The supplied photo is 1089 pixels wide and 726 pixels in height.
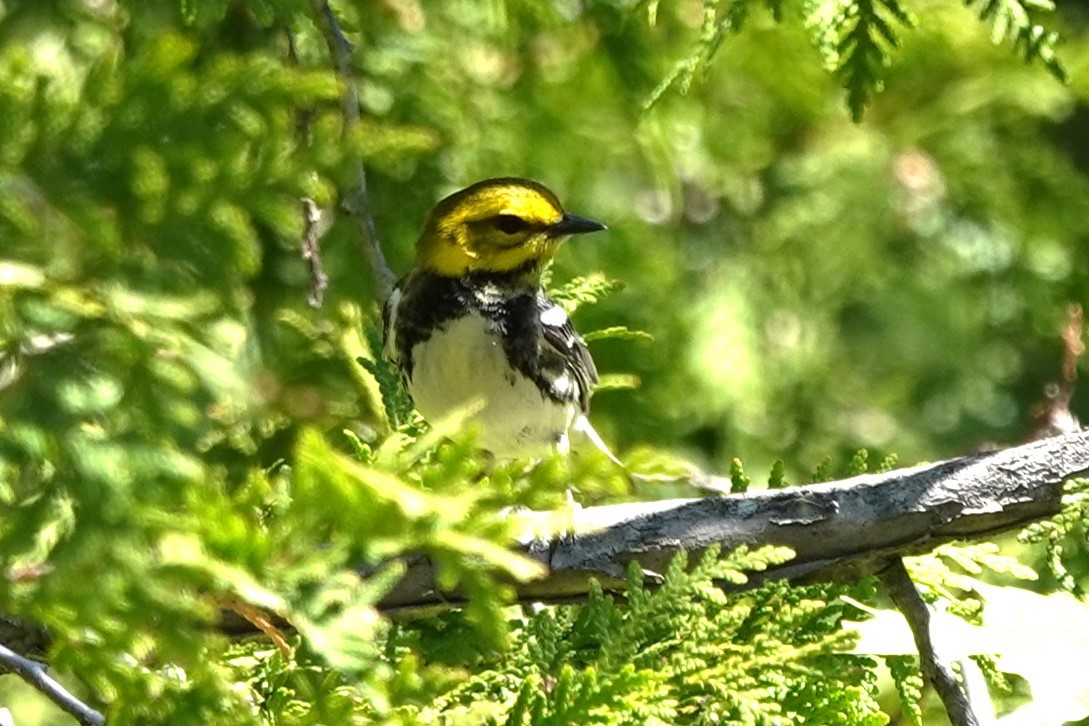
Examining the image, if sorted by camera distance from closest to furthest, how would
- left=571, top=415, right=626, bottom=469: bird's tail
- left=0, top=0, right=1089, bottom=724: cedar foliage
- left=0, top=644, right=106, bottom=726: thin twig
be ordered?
left=0, top=0, right=1089, bottom=724: cedar foliage < left=0, top=644, right=106, bottom=726: thin twig < left=571, top=415, right=626, bottom=469: bird's tail

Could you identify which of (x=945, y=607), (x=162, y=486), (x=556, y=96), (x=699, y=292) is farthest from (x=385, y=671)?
(x=699, y=292)

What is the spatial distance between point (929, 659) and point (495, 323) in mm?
1534

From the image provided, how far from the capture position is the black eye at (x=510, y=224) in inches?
159

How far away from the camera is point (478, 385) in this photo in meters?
3.83

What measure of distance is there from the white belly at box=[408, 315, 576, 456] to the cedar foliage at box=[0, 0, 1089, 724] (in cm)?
15

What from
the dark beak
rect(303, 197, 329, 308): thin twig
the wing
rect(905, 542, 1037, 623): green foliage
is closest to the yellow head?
the dark beak

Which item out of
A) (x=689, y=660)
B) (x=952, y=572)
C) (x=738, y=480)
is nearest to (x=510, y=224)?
(x=738, y=480)

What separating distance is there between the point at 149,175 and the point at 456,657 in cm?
108

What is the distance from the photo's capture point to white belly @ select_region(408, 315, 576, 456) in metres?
3.81

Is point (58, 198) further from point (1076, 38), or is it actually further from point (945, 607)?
point (1076, 38)

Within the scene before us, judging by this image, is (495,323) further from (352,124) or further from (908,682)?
(908,682)

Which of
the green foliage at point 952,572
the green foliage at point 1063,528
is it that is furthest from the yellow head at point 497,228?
the green foliage at point 1063,528

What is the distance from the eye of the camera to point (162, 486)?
2.04 metres

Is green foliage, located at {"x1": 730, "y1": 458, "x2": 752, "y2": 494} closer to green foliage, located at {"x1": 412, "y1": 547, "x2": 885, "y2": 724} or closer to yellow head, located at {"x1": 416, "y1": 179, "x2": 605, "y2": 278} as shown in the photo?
green foliage, located at {"x1": 412, "y1": 547, "x2": 885, "y2": 724}
